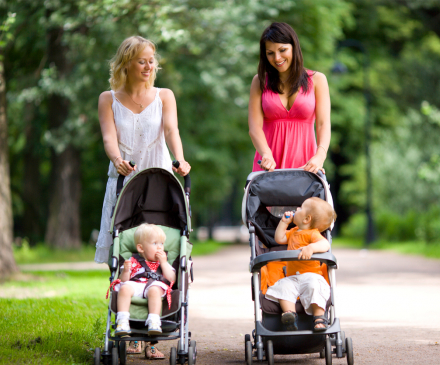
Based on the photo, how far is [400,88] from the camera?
29.3m

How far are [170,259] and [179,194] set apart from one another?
0.48 m

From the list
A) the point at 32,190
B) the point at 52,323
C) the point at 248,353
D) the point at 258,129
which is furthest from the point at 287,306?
the point at 32,190

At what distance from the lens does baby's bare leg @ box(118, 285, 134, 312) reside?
426 centimetres

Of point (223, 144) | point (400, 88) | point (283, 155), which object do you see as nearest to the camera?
point (283, 155)

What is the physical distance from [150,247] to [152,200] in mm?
475

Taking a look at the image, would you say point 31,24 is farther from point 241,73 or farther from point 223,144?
point 223,144

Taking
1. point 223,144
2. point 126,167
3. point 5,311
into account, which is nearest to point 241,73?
point 223,144

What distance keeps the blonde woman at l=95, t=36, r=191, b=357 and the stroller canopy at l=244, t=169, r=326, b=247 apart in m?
0.54

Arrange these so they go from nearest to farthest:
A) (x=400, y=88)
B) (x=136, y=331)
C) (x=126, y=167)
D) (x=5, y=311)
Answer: (x=136, y=331), (x=126, y=167), (x=5, y=311), (x=400, y=88)

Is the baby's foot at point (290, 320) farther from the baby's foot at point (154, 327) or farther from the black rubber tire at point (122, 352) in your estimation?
the black rubber tire at point (122, 352)

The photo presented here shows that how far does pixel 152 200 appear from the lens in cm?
488

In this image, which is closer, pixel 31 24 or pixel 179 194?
pixel 179 194

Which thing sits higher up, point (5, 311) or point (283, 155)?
point (283, 155)

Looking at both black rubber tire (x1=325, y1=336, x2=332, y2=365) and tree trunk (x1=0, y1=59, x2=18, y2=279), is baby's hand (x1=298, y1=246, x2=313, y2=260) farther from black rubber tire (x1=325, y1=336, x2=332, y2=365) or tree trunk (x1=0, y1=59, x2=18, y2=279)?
tree trunk (x1=0, y1=59, x2=18, y2=279)
